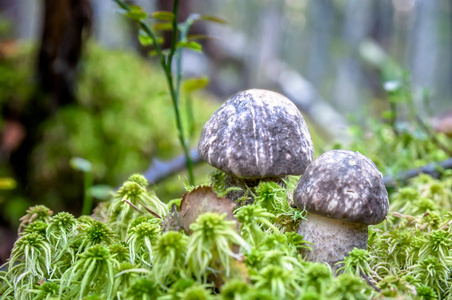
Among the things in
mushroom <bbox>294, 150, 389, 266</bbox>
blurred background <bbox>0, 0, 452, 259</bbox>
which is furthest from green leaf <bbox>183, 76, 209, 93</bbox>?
mushroom <bbox>294, 150, 389, 266</bbox>

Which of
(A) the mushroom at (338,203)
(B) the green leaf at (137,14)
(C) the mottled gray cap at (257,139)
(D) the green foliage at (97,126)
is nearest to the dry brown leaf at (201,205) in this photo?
(C) the mottled gray cap at (257,139)

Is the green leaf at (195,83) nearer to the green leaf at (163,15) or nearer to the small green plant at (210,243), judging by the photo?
the green leaf at (163,15)

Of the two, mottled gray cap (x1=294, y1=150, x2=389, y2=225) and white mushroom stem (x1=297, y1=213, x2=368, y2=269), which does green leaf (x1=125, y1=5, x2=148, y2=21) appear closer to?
mottled gray cap (x1=294, y1=150, x2=389, y2=225)

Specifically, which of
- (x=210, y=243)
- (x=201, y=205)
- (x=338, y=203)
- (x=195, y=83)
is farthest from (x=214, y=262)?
(x=195, y=83)

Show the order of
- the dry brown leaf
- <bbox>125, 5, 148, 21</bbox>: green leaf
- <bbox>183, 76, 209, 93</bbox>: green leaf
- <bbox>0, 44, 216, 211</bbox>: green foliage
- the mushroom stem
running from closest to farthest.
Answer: the dry brown leaf
the mushroom stem
<bbox>125, 5, 148, 21</bbox>: green leaf
<bbox>183, 76, 209, 93</bbox>: green leaf
<bbox>0, 44, 216, 211</bbox>: green foliage

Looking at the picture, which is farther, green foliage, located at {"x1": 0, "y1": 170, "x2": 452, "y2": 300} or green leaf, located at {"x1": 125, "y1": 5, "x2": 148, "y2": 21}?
green leaf, located at {"x1": 125, "y1": 5, "x2": 148, "y2": 21}

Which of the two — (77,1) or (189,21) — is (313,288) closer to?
(189,21)
